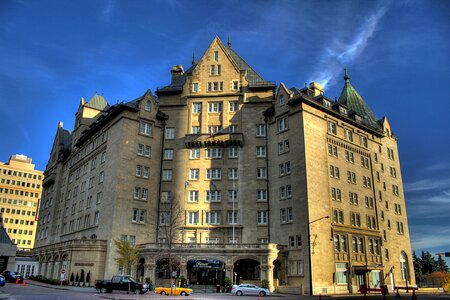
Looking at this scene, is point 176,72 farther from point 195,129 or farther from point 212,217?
point 212,217

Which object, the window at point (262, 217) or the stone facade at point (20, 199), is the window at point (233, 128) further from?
the stone facade at point (20, 199)

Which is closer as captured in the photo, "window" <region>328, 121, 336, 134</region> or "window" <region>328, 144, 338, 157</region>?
"window" <region>328, 144, 338, 157</region>

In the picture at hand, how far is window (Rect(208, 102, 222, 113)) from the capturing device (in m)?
68.1

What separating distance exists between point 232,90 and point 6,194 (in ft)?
353

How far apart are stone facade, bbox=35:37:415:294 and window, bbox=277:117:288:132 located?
173 millimetres

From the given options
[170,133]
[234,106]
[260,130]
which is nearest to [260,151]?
[260,130]

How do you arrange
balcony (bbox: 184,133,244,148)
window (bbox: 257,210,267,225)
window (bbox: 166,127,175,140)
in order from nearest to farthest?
window (bbox: 257,210,267,225) < balcony (bbox: 184,133,244,148) < window (bbox: 166,127,175,140)

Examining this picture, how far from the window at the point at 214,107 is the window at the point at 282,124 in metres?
10.7

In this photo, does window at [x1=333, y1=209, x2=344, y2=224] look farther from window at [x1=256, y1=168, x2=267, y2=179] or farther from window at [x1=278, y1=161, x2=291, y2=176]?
window at [x1=256, y1=168, x2=267, y2=179]

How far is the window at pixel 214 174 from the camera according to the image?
6414 centimetres

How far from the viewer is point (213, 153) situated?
65625 mm

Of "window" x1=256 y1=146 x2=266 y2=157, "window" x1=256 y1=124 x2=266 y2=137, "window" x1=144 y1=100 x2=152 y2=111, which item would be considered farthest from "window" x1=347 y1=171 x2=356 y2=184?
"window" x1=144 y1=100 x2=152 y2=111

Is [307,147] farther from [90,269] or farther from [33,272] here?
[33,272]

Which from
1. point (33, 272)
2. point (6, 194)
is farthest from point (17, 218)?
point (33, 272)
